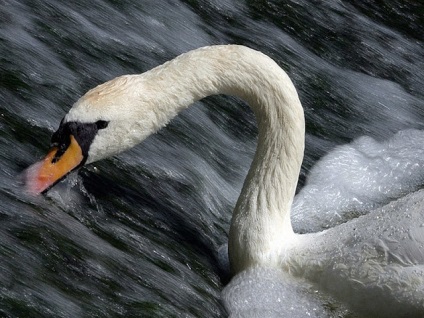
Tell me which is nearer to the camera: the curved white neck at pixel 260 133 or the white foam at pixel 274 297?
the white foam at pixel 274 297

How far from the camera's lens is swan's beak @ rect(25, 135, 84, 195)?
731 centimetres

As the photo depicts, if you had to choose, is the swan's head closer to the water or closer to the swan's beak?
the swan's beak

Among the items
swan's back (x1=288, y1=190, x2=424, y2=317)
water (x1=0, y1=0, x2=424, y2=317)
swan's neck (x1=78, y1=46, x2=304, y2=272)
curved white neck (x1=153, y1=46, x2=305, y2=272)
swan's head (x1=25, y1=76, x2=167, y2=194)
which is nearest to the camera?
water (x1=0, y1=0, x2=424, y2=317)

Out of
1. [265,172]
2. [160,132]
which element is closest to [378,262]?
[265,172]

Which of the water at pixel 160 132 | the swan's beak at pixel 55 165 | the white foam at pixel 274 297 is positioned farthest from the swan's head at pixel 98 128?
the white foam at pixel 274 297

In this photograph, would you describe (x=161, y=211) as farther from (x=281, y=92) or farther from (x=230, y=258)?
(x=281, y=92)

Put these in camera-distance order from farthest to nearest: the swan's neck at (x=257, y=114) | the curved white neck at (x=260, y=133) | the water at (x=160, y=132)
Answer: the curved white neck at (x=260, y=133) → the swan's neck at (x=257, y=114) → the water at (x=160, y=132)

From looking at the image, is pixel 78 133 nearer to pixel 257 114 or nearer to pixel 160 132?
pixel 257 114

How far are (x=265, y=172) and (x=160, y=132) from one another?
4.00 ft

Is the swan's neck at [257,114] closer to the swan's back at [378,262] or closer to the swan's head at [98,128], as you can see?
the swan's head at [98,128]

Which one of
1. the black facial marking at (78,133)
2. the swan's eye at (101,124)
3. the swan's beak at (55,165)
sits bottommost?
the swan's beak at (55,165)

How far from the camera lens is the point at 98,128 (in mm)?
7320

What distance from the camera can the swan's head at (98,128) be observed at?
23.9 ft

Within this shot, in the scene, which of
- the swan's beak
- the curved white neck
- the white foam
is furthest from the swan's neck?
the swan's beak
